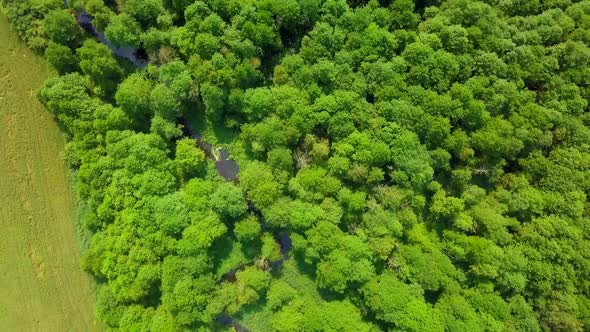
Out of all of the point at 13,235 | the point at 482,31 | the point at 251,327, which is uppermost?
the point at 482,31

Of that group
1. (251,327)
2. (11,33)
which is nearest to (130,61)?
(11,33)

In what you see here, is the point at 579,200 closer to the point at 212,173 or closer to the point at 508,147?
the point at 508,147

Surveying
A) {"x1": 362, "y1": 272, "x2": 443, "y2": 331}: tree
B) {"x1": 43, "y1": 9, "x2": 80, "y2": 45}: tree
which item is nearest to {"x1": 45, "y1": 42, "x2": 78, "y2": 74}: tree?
{"x1": 43, "y1": 9, "x2": 80, "y2": 45}: tree

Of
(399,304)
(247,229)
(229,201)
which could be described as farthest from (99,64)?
(399,304)

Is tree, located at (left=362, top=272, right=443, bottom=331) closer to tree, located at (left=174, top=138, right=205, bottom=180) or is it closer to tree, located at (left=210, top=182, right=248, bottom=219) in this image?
tree, located at (left=210, top=182, right=248, bottom=219)

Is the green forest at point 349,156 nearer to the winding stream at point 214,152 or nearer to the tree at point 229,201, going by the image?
the tree at point 229,201

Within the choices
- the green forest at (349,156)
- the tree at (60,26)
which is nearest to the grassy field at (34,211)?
the green forest at (349,156)

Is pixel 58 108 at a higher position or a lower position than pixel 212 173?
higher

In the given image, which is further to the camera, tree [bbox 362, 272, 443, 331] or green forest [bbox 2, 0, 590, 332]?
green forest [bbox 2, 0, 590, 332]
